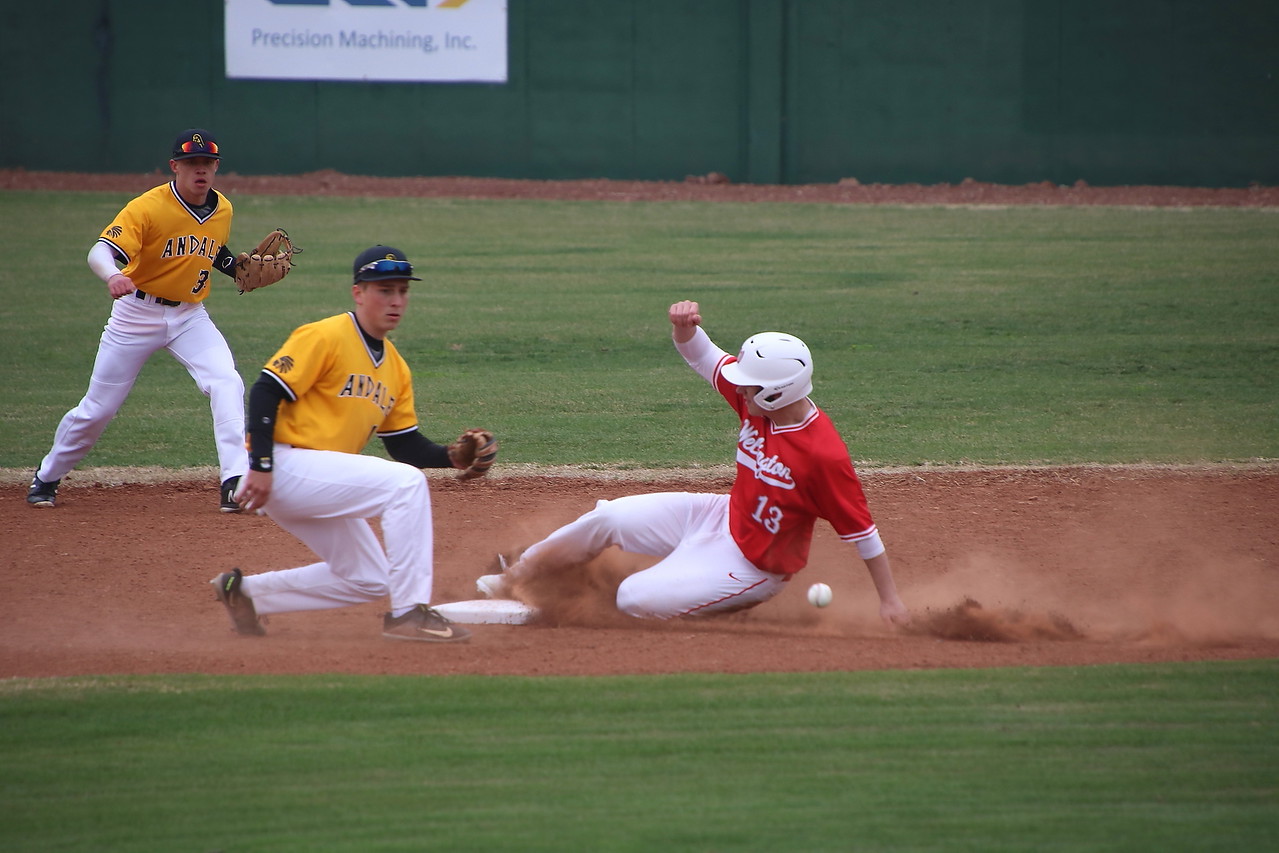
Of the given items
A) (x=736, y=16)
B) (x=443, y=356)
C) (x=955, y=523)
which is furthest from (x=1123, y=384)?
(x=736, y=16)

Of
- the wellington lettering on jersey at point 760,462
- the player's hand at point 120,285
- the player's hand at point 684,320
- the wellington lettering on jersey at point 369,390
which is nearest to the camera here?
the wellington lettering on jersey at point 369,390

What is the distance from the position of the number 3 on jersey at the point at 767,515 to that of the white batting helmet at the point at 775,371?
1.36 ft

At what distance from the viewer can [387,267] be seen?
201 inches

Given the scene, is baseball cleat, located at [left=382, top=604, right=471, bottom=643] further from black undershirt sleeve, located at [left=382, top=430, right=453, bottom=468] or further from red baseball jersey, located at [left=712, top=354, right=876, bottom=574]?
red baseball jersey, located at [left=712, top=354, right=876, bottom=574]

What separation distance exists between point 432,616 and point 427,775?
1.22 meters

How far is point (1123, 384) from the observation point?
11320 mm

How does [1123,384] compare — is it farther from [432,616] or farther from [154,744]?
[154,744]

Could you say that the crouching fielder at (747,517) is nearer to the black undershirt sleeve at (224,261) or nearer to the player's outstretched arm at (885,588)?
the player's outstretched arm at (885,588)

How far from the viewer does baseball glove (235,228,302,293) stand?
7.72 metres

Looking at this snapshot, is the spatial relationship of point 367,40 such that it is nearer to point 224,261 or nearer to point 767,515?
point 224,261

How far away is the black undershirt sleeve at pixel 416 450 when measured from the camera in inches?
218

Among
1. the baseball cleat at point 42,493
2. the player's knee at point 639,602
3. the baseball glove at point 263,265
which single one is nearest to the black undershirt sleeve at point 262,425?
the player's knee at point 639,602

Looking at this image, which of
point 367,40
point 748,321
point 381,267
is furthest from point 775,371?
point 367,40

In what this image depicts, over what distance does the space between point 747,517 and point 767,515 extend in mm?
118
